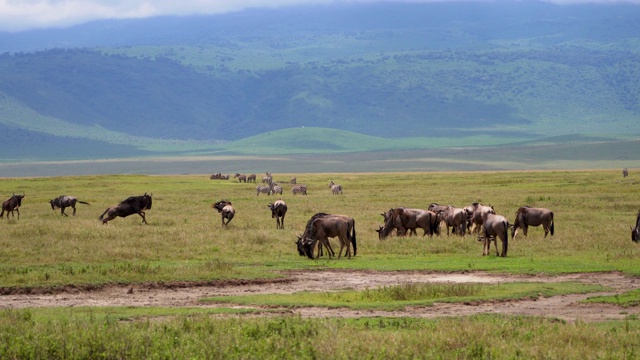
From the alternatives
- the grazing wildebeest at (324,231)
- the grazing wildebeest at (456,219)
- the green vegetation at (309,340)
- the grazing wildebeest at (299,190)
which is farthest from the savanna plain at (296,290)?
the grazing wildebeest at (299,190)

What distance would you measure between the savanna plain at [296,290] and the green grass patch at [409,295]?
35mm

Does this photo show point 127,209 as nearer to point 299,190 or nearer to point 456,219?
point 456,219

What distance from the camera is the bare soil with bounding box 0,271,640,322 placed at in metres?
17.0

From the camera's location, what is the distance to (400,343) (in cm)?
1342

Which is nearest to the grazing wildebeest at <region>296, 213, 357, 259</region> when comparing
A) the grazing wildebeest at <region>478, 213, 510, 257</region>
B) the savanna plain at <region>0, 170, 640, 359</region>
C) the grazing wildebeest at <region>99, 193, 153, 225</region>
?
the savanna plain at <region>0, 170, 640, 359</region>

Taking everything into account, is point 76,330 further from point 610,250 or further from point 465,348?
point 610,250

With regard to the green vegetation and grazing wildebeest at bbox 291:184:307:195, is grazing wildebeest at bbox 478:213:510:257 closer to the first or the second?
the green vegetation

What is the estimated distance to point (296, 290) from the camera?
794 inches

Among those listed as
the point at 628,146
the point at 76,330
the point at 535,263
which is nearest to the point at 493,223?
the point at 535,263

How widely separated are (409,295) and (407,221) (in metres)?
11.2

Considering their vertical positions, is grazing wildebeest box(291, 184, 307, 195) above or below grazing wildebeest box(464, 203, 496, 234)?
above

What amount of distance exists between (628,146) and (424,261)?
141m

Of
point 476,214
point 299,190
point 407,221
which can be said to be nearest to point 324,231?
point 407,221

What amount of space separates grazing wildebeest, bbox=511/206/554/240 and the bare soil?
8.13 m
